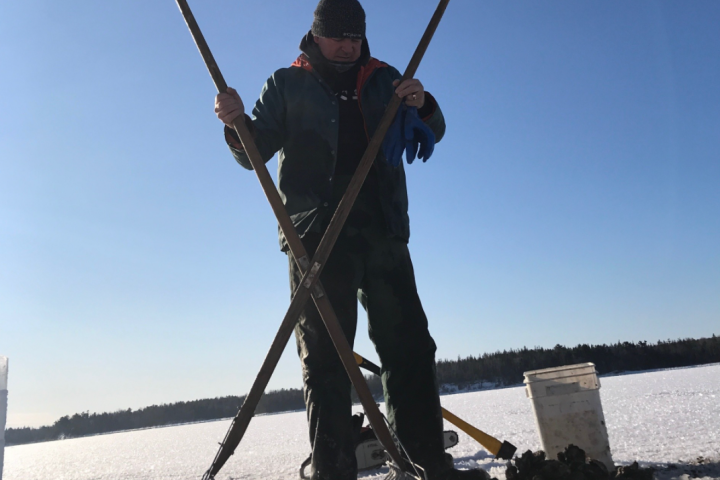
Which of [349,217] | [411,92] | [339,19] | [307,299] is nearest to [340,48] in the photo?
[339,19]

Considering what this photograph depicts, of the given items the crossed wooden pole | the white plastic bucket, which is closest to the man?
the crossed wooden pole

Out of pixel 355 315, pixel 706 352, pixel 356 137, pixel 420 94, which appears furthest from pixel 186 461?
pixel 706 352

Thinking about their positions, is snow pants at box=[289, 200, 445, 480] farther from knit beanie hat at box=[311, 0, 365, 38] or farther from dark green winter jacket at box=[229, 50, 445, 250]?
knit beanie hat at box=[311, 0, 365, 38]

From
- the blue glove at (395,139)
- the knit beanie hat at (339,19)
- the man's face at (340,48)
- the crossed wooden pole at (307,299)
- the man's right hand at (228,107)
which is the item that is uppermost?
the knit beanie hat at (339,19)

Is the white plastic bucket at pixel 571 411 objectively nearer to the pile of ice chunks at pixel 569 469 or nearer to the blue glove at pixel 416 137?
the pile of ice chunks at pixel 569 469

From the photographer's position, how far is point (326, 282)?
7.40 feet

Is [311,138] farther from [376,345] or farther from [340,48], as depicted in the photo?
[376,345]

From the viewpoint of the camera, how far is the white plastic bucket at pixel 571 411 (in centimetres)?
240

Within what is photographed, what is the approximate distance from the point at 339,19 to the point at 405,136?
64cm

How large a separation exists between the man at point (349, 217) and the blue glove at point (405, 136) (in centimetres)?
6

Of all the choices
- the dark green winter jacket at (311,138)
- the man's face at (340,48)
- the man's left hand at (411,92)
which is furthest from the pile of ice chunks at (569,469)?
the man's face at (340,48)

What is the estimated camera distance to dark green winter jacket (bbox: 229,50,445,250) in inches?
91.6

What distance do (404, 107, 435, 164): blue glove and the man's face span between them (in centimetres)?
44

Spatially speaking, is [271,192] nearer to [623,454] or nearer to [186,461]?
[623,454]
